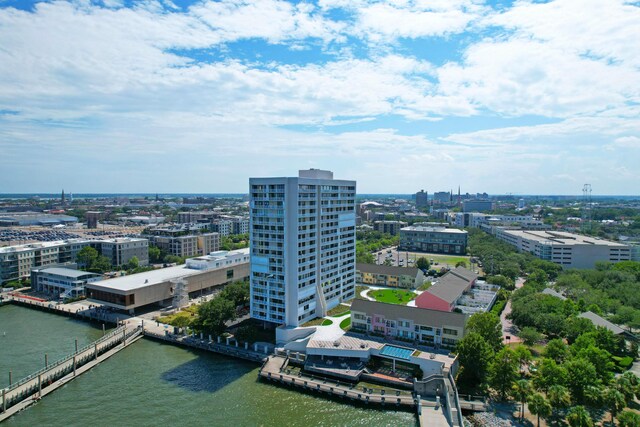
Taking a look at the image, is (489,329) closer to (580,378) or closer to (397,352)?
(397,352)

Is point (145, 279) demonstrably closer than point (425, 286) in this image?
Yes

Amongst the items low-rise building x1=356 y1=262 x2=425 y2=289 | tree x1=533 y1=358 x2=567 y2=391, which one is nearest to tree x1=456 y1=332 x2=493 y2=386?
tree x1=533 y1=358 x2=567 y2=391

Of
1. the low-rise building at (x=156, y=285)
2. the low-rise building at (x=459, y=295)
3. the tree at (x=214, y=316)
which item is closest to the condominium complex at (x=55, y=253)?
the low-rise building at (x=156, y=285)

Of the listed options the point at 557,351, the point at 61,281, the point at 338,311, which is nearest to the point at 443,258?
the point at 338,311

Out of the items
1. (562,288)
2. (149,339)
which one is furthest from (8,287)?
(562,288)

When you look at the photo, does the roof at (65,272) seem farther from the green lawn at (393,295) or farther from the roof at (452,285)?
the roof at (452,285)

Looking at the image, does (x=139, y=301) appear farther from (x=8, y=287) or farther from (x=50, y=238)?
(x=50, y=238)
